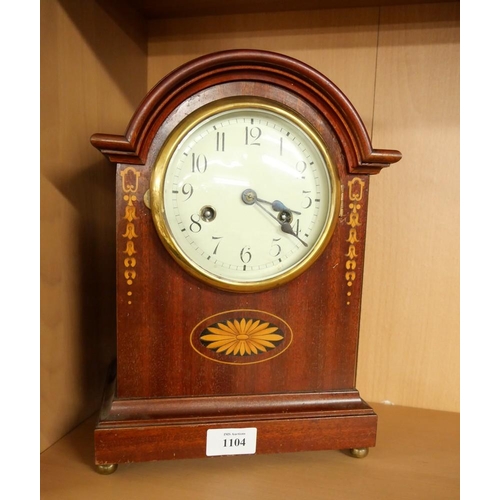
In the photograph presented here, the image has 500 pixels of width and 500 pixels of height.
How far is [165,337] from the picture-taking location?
2.33 feet

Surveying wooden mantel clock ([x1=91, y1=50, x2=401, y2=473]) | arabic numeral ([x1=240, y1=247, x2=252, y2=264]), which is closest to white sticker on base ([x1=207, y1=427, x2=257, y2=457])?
wooden mantel clock ([x1=91, y1=50, x2=401, y2=473])

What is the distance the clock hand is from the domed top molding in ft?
0.45

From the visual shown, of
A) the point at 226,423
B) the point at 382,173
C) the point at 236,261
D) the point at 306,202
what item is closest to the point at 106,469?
the point at 226,423

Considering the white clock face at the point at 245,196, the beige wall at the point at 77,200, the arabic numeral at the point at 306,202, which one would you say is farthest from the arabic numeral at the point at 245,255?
the beige wall at the point at 77,200

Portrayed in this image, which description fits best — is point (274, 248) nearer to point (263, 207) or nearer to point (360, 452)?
point (263, 207)

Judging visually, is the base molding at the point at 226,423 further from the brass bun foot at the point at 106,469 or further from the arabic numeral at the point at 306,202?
the arabic numeral at the point at 306,202

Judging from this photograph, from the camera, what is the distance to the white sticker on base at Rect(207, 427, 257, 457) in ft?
2.29

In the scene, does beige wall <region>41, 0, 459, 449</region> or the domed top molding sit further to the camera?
beige wall <region>41, 0, 459, 449</region>

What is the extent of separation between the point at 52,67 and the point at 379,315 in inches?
31.9

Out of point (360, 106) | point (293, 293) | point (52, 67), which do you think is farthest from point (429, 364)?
point (52, 67)

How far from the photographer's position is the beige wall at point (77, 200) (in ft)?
2.45

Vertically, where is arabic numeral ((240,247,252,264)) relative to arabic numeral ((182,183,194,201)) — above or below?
below

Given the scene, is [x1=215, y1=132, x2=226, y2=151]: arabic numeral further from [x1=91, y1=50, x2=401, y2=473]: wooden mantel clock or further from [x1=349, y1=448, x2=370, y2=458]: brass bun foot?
[x1=349, y1=448, x2=370, y2=458]: brass bun foot

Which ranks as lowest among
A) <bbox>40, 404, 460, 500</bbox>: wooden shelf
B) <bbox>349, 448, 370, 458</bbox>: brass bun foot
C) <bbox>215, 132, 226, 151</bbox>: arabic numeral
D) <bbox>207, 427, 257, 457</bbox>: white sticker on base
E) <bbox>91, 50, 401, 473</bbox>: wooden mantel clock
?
<bbox>40, 404, 460, 500</bbox>: wooden shelf
